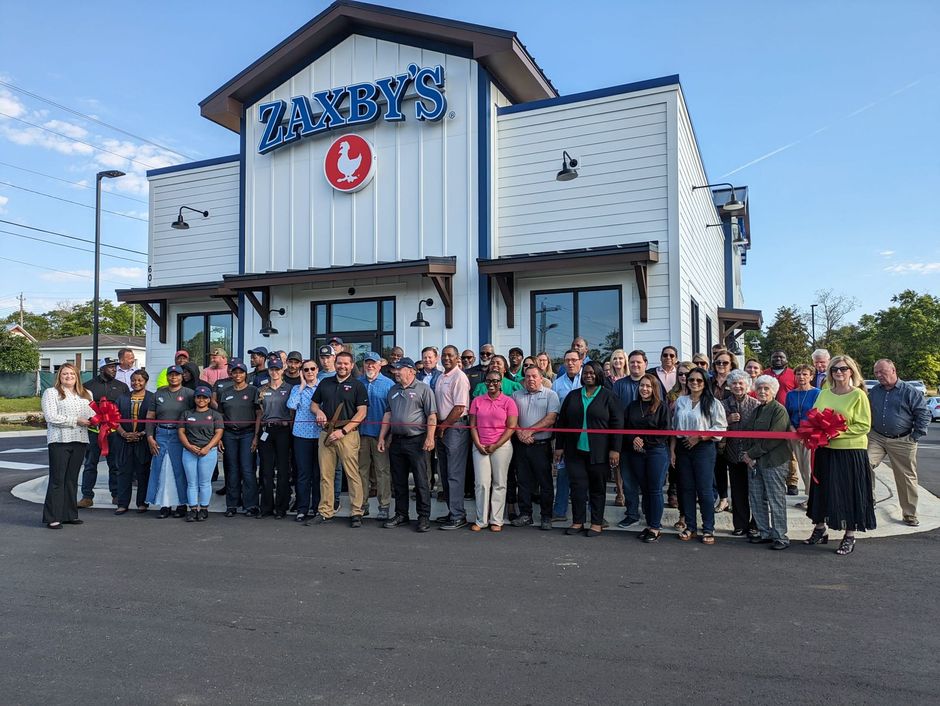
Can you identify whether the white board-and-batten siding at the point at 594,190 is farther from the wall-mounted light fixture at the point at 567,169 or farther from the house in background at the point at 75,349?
the house in background at the point at 75,349

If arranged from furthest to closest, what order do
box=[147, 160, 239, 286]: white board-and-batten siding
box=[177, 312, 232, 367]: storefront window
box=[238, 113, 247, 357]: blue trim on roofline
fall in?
box=[177, 312, 232, 367]: storefront window < box=[147, 160, 239, 286]: white board-and-batten siding < box=[238, 113, 247, 357]: blue trim on roofline

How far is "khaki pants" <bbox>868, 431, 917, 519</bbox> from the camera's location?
7480mm

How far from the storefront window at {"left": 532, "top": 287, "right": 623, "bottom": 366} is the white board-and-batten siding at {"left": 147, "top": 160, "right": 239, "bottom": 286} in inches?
306

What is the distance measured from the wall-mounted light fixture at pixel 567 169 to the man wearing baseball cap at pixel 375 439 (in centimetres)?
549

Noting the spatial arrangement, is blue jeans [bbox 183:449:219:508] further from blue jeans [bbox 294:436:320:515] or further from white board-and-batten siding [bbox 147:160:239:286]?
white board-and-batten siding [bbox 147:160:239:286]

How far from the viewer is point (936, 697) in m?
3.48

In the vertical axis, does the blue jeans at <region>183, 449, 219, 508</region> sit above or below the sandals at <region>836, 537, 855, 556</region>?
above

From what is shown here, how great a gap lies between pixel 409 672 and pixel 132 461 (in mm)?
6979

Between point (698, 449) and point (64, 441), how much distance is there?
763 centimetres

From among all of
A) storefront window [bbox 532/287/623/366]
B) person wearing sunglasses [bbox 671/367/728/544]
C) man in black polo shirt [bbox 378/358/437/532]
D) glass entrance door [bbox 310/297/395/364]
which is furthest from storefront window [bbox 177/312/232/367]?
person wearing sunglasses [bbox 671/367/728/544]

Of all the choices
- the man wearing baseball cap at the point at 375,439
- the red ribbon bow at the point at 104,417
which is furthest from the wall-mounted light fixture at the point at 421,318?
the red ribbon bow at the point at 104,417

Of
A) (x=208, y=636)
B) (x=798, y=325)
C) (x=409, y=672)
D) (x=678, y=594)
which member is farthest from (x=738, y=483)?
(x=798, y=325)

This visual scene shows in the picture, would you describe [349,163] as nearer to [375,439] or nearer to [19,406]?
[375,439]

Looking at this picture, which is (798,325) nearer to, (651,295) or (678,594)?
(651,295)
